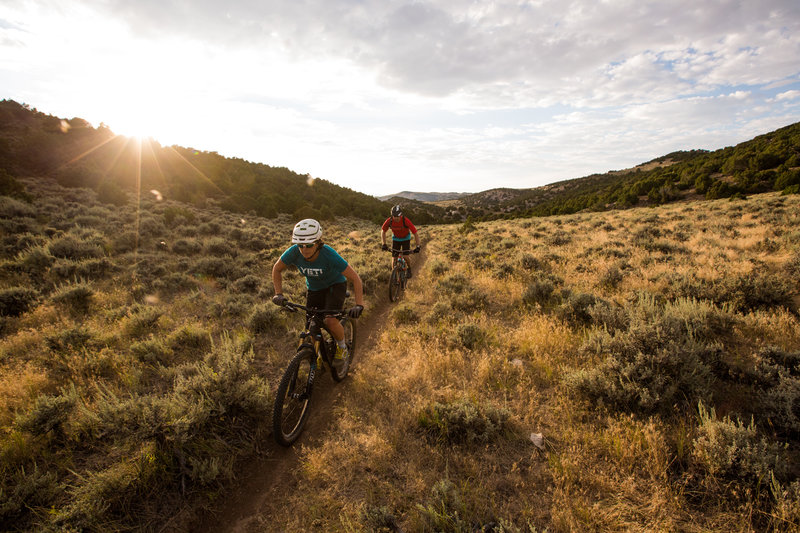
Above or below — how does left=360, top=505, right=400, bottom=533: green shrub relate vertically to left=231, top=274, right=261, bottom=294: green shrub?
below

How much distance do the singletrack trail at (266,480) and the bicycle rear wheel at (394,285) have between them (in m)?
4.53

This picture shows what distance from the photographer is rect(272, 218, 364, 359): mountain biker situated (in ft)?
15.5

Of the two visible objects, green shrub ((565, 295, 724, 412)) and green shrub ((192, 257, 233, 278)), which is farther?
green shrub ((192, 257, 233, 278))

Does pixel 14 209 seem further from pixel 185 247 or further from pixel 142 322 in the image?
pixel 142 322

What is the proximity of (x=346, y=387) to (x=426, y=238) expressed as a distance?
67.7 feet

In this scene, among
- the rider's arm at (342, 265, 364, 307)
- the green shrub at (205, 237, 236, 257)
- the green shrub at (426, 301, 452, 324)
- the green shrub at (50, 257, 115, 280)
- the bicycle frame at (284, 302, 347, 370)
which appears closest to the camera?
the bicycle frame at (284, 302, 347, 370)

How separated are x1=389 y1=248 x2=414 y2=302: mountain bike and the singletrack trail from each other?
4.57m

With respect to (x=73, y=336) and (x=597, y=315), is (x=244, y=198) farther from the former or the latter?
(x=597, y=315)

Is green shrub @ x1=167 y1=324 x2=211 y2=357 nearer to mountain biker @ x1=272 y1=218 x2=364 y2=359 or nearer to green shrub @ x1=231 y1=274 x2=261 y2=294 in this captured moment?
mountain biker @ x1=272 y1=218 x2=364 y2=359

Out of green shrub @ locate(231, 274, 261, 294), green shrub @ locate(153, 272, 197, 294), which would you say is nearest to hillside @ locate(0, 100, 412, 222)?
green shrub @ locate(153, 272, 197, 294)

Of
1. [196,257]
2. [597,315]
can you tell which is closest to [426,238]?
[196,257]

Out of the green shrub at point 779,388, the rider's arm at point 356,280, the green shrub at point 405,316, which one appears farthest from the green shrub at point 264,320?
the green shrub at point 779,388

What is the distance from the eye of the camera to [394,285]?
10.1m

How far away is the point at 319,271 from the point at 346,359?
203cm
